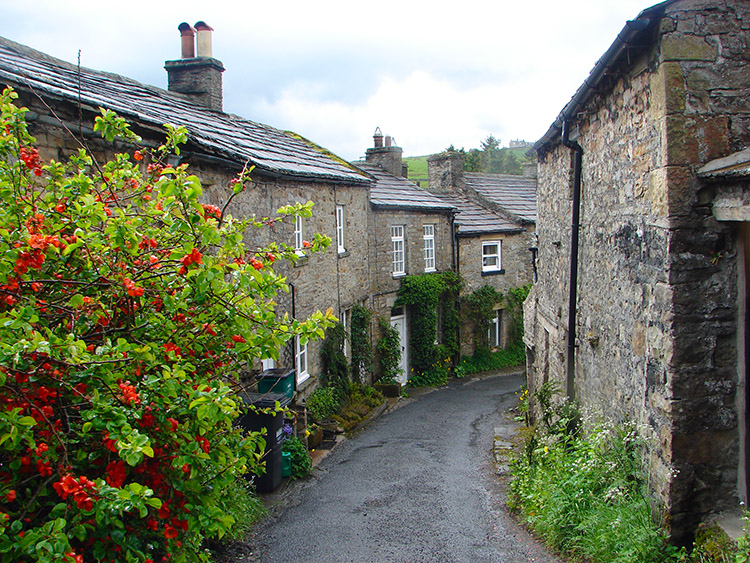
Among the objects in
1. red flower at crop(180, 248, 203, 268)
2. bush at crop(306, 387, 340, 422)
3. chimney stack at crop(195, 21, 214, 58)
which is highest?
chimney stack at crop(195, 21, 214, 58)

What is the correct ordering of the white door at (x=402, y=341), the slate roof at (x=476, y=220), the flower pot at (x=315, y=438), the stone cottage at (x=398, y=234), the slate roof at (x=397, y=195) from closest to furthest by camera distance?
1. the flower pot at (x=315, y=438)
2. the stone cottage at (x=398, y=234)
3. the slate roof at (x=397, y=195)
4. the white door at (x=402, y=341)
5. the slate roof at (x=476, y=220)

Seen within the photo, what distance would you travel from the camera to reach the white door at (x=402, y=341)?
20656mm

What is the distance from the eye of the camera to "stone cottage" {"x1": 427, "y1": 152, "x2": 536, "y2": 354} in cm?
2314

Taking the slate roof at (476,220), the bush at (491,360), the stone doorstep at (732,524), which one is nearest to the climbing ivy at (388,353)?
the bush at (491,360)

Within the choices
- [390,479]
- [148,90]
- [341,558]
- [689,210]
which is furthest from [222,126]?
[689,210]

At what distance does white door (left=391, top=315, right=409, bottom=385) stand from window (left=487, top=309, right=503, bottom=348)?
14.5 ft

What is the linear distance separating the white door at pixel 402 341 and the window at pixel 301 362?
7.45 meters

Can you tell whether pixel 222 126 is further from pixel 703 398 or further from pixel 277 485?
pixel 703 398

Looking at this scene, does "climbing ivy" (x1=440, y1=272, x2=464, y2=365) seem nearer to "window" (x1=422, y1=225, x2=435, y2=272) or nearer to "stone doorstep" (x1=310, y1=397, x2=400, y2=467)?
"window" (x1=422, y1=225, x2=435, y2=272)

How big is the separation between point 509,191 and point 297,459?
2059cm

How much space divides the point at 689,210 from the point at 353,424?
1054 cm

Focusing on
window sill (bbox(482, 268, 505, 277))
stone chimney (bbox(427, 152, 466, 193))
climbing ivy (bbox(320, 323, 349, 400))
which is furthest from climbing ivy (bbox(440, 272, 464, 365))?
climbing ivy (bbox(320, 323, 349, 400))

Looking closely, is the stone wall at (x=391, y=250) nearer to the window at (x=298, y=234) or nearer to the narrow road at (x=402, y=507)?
the window at (x=298, y=234)

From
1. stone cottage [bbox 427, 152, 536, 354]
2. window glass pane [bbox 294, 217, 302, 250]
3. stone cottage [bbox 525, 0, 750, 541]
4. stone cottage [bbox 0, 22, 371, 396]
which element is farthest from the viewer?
stone cottage [bbox 427, 152, 536, 354]
